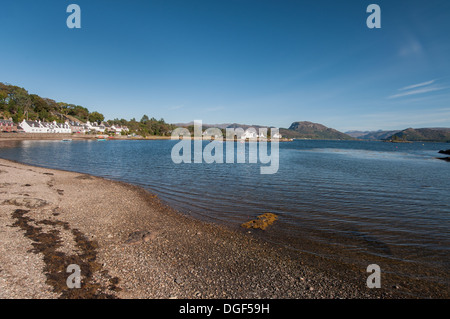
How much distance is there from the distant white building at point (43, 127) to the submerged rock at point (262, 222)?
146453mm

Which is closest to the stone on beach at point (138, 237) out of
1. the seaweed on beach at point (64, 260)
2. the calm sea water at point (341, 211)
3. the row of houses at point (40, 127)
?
the seaweed on beach at point (64, 260)

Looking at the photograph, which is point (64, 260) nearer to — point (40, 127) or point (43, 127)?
point (40, 127)

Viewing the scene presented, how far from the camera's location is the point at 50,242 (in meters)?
8.55

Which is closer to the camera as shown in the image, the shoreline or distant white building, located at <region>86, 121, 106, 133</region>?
the shoreline

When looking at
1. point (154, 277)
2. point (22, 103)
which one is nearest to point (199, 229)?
point (154, 277)

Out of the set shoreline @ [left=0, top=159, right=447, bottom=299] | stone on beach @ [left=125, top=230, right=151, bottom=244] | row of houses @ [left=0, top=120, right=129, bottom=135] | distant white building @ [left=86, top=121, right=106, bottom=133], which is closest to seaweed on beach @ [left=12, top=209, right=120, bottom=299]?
shoreline @ [left=0, top=159, right=447, bottom=299]

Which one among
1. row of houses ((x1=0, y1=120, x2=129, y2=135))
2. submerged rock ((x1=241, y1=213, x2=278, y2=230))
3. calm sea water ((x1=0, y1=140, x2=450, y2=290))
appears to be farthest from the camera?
row of houses ((x1=0, y1=120, x2=129, y2=135))

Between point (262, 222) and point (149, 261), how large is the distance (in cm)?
651

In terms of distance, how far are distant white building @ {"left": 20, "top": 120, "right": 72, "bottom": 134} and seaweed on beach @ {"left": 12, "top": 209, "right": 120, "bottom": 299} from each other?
13970cm

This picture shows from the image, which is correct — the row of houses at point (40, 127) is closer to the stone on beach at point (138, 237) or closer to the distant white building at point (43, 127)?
the distant white building at point (43, 127)

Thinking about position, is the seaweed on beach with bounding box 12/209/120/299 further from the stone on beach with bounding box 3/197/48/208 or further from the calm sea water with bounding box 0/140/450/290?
the calm sea water with bounding box 0/140/450/290

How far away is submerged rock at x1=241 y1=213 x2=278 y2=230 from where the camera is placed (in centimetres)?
1163

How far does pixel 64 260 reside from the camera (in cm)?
736

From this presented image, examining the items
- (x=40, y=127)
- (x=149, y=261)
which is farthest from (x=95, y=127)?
(x=149, y=261)
